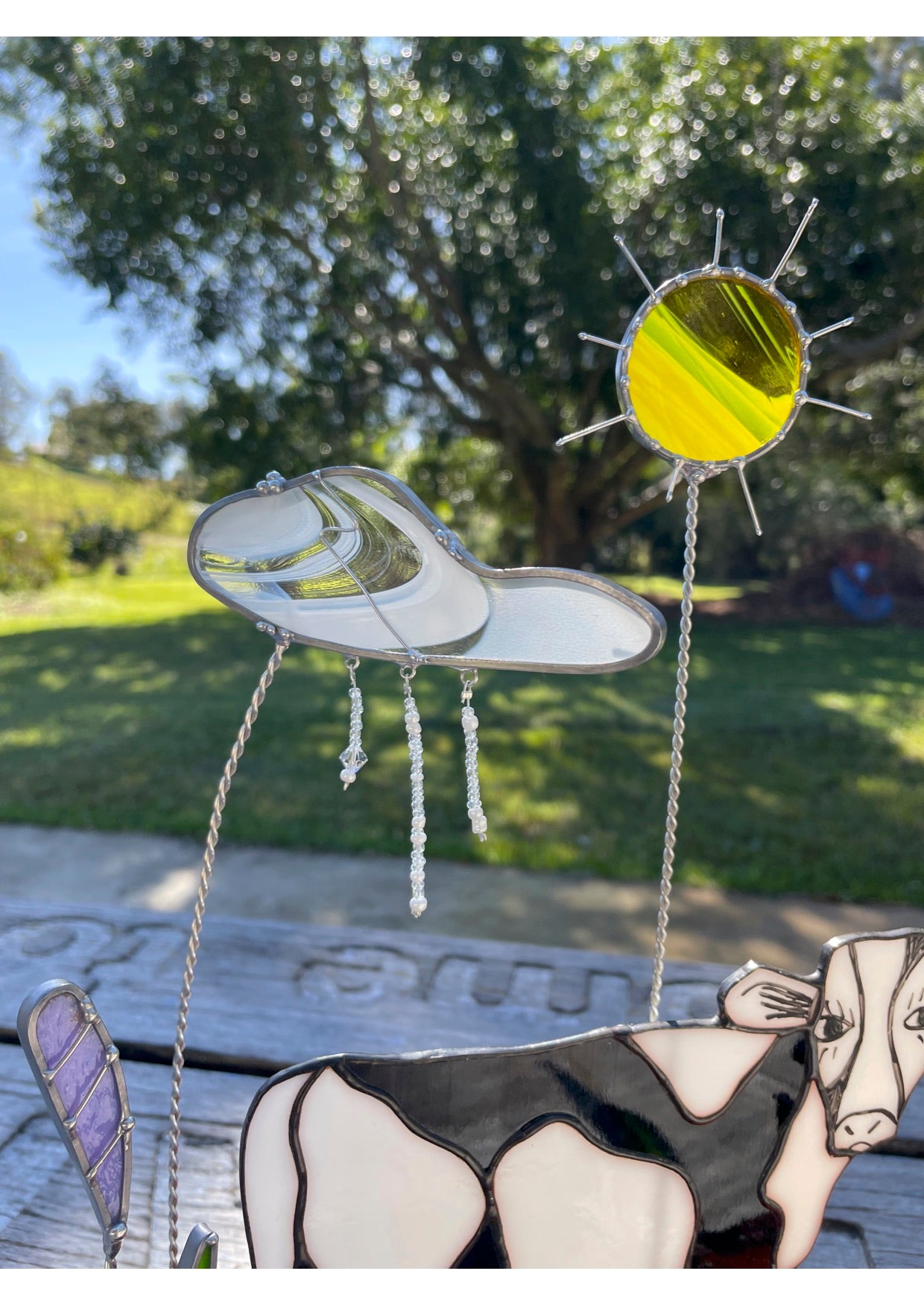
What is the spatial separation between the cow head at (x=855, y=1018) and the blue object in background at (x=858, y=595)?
9.42 meters

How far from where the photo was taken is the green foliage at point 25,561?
30.2 ft

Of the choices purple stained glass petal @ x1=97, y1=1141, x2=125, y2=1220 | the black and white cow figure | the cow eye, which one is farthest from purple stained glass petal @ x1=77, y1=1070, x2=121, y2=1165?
the cow eye

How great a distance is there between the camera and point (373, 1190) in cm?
85

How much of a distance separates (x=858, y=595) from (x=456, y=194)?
19.4 feet

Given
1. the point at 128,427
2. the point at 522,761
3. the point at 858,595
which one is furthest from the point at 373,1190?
the point at 858,595

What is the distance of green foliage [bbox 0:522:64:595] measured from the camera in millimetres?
9211

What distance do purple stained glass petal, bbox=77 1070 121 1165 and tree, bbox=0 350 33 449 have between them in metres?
10.9

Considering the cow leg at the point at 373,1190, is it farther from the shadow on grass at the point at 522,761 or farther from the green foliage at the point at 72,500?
the green foliage at the point at 72,500

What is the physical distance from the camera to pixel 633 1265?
35.1 inches

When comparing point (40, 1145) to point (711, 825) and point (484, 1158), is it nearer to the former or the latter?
point (484, 1158)

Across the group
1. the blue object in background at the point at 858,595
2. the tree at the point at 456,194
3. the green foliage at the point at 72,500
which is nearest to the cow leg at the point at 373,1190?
the tree at the point at 456,194

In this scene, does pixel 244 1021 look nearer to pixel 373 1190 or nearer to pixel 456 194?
pixel 373 1190

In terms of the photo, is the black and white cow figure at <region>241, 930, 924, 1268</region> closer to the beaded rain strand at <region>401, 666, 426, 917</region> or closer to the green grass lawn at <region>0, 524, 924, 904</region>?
the beaded rain strand at <region>401, 666, 426, 917</region>

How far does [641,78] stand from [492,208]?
4.28ft
